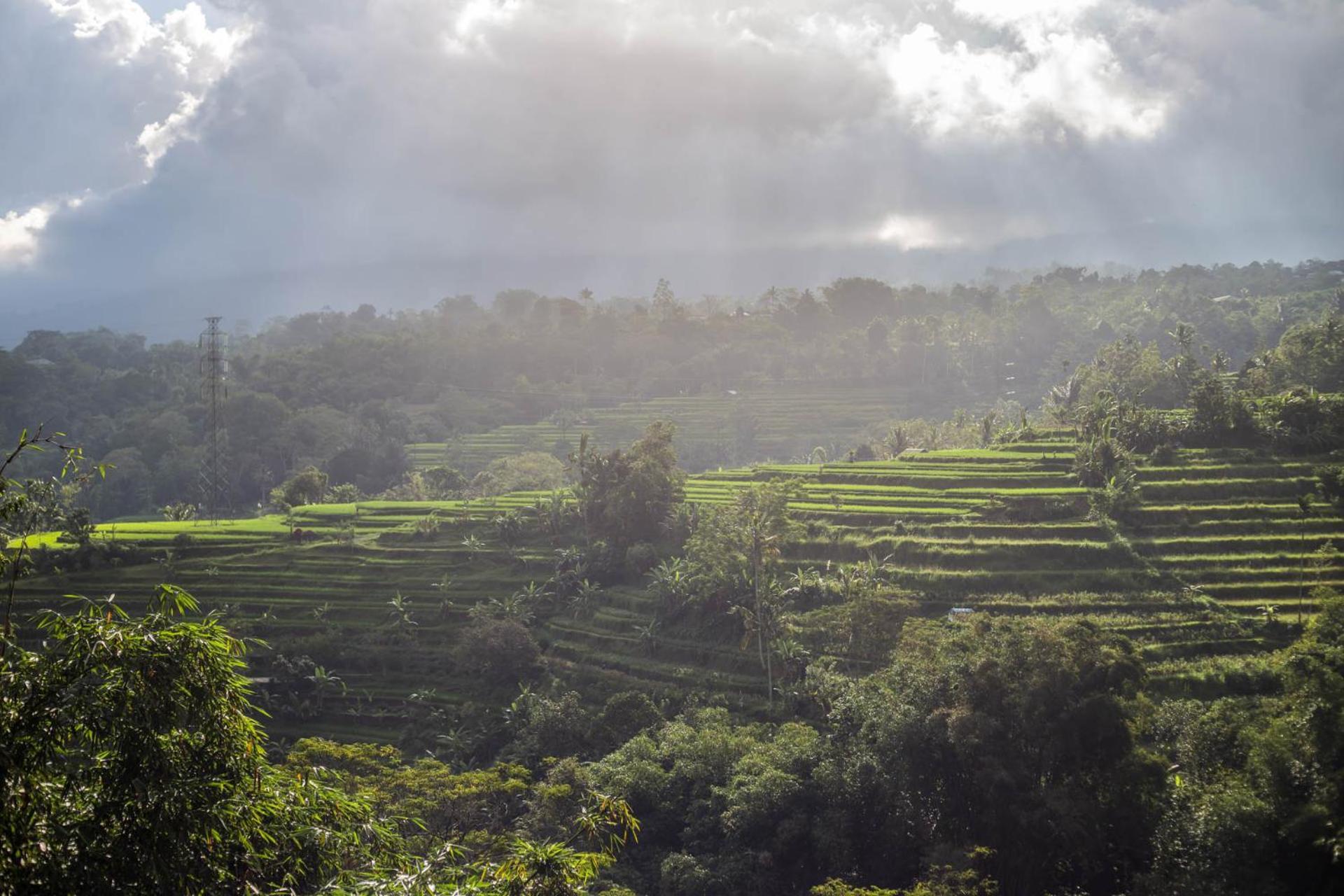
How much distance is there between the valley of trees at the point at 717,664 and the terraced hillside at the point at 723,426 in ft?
8.59

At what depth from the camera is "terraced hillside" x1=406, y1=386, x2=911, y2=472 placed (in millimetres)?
76062

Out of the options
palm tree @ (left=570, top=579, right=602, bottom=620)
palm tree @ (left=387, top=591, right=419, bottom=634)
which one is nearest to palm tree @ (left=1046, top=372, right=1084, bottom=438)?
palm tree @ (left=570, top=579, right=602, bottom=620)

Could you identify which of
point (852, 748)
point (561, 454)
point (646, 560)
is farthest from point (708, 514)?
point (561, 454)

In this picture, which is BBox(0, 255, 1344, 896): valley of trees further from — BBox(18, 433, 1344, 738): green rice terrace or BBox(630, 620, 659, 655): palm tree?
BBox(630, 620, 659, 655): palm tree

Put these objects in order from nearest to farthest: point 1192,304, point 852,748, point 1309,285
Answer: point 852,748
point 1192,304
point 1309,285

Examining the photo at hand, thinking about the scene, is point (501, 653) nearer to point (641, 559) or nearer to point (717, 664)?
point (641, 559)

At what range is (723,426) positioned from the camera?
80.0m

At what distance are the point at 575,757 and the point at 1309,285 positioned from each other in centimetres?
A: 11126

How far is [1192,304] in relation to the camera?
95.1 metres

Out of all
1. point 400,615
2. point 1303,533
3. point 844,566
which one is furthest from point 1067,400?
Answer: point 400,615

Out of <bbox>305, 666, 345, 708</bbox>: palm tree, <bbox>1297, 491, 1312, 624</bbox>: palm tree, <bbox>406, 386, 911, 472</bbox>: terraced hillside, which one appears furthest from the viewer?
<bbox>406, 386, 911, 472</bbox>: terraced hillside

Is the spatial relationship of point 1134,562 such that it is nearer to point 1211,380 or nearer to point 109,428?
point 1211,380

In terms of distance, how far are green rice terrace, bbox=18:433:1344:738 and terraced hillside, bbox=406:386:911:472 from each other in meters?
25.5

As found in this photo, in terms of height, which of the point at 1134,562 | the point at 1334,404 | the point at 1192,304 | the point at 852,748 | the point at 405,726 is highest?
the point at 1192,304
